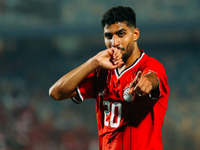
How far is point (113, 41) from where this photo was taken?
200cm

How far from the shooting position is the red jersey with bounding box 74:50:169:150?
1898 mm

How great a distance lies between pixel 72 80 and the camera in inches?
77.8

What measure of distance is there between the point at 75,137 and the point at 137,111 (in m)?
4.33

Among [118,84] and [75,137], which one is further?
[75,137]

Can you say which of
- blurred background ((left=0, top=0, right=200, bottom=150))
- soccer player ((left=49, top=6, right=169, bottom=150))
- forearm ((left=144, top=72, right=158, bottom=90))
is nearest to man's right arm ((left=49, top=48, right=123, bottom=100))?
soccer player ((left=49, top=6, right=169, bottom=150))

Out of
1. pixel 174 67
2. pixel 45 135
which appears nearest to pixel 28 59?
pixel 45 135

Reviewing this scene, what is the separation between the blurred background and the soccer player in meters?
4.07

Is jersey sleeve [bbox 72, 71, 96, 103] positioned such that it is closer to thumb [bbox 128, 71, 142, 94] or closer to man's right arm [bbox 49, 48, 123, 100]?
man's right arm [bbox 49, 48, 123, 100]

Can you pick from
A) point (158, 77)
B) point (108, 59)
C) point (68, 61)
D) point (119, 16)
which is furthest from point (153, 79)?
point (68, 61)

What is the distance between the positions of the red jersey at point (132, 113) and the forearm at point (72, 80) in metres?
0.22

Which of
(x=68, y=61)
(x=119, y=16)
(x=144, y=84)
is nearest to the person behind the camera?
(x=144, y=84)

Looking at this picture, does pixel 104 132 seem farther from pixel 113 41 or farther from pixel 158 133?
pixel 113 41

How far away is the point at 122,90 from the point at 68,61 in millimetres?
4894

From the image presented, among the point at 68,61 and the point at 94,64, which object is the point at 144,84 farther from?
the point at 68,61
